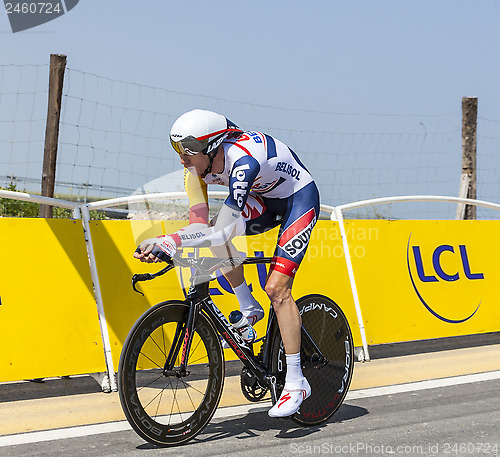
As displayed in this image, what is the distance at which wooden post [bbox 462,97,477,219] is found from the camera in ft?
33.2

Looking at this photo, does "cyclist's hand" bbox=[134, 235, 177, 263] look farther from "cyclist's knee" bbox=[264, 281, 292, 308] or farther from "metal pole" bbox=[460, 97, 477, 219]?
"metal pole" bbox=[460, 97, 477, 219]

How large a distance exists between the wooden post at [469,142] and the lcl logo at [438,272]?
2.94 metres

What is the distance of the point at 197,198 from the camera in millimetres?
4359

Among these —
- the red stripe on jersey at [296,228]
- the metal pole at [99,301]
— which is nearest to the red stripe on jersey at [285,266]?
the red stripe on jersey at [296,228]

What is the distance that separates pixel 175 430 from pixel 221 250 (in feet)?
3.72

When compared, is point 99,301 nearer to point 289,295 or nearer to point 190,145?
point 289,295

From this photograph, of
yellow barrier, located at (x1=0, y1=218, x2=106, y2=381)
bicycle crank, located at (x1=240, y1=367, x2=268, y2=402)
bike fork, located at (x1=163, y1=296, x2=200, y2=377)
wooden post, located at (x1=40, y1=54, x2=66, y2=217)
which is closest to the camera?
bike fork, located at (x1=163, y1=296, x2=200, y2=377)

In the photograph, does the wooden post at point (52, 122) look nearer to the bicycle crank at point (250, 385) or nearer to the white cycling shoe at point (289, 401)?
the bicycle crank at point (250, 385)

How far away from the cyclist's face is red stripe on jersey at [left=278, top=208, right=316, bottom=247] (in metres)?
0.68

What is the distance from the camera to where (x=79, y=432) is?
429 cm

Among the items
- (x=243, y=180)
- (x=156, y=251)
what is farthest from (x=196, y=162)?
(x=156, y=251)

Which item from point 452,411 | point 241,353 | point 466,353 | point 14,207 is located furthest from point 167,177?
point 14,207

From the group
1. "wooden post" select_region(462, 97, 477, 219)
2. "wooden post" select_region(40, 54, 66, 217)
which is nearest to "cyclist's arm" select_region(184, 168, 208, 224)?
"wooden post" select_region(40, 54, 66, 217)

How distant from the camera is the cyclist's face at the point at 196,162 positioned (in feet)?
13.3
